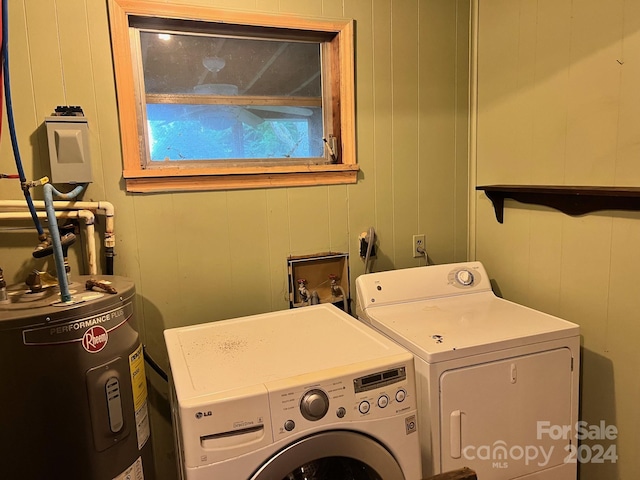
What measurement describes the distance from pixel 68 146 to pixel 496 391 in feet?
5.31

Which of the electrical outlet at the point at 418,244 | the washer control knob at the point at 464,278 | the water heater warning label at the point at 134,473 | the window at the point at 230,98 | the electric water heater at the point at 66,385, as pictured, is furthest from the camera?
the electrical outlet at the point at 418,244

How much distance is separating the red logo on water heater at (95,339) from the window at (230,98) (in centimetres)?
62

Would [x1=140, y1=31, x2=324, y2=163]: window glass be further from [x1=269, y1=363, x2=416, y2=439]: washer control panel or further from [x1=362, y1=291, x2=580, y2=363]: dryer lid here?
[x1=269, y1=363, x2=416, y2=439]: washer control panel

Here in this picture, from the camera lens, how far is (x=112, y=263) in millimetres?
1582

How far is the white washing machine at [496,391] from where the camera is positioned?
4.37ft

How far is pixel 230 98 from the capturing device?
5.94ft

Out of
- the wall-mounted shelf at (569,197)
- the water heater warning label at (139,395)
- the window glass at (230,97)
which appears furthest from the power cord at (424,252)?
the water heater warning label at (139,395)

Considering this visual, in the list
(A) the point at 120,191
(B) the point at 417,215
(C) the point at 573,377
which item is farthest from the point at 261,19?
(C) the point at 573,377

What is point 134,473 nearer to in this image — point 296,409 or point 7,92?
point 296,409

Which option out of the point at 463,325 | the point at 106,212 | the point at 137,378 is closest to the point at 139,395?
the point at 137,378

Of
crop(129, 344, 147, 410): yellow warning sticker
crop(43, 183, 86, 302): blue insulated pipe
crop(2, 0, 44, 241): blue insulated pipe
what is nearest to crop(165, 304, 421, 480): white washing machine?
crop(129, 344, 147, 410): yellow warning sticker

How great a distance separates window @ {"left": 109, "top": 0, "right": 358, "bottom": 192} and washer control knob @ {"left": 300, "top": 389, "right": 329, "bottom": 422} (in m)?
0.97

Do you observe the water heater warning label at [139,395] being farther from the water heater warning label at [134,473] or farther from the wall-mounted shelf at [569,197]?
the wall-mounted shelf at [569,197]

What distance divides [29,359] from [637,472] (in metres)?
1.89
